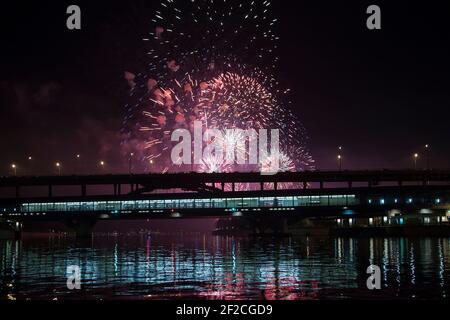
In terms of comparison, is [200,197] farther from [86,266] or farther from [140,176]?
[86,266]

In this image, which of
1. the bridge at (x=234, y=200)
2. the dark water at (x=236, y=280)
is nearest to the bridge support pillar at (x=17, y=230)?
the bridge at (x=234, y=200)

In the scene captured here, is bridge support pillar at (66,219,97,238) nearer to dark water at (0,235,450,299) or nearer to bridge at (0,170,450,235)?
bridge at (0,170,450,235)

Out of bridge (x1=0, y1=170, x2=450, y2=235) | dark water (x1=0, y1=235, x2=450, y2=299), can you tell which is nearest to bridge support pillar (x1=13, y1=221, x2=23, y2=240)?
bridge (x1=0, y1=170, x2=450, y2=235)

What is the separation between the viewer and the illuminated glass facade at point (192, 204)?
6383 inches

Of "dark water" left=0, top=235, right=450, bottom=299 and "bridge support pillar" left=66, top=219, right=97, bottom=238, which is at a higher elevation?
"dark water" left=0, top=235, right=450, bottom=299

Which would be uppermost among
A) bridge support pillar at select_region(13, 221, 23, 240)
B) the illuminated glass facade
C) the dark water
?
the illuminated glass facade

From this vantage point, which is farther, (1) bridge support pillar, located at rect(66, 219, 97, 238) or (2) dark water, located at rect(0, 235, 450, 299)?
(1) bridge support pillar, located at rect(66, 219, 97, 238)

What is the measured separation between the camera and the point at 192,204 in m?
166

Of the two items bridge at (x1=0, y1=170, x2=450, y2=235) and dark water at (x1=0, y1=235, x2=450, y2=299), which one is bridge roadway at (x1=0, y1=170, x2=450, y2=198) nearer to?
bridge at (x1=0, y1=170, x2=450, y2=235)

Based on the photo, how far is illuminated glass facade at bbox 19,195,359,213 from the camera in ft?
532

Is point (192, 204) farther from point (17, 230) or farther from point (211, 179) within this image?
point (17, 230)

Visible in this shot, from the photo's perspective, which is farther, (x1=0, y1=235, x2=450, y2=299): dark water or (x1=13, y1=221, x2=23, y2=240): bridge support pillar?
(x1=13, y1=221, x2=23, y2=240): bridge support pillar

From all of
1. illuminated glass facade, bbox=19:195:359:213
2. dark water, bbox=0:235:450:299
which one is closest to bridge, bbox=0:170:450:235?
illuminated glass facade, bbox=19:195:359:213

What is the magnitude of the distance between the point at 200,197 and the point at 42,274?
384 ft
